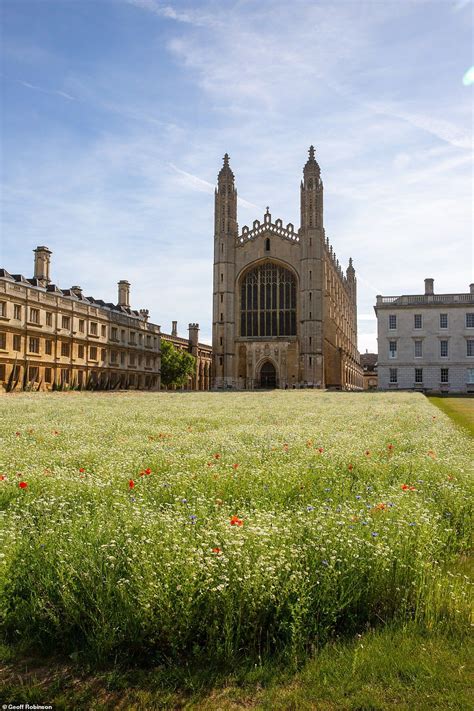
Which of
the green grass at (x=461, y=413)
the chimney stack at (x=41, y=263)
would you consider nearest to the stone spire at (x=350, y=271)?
the chimney stack at (x=41, y=263)

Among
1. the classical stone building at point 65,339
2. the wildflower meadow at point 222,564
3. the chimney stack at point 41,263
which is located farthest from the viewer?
the chimney stack at point 41,263

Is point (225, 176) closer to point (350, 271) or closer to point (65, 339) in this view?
point (65, 339)

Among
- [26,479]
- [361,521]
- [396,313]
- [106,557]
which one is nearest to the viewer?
[106,557]

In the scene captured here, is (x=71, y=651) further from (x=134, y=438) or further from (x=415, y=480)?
(x=134, y=438)

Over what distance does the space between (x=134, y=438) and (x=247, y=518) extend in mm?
7405

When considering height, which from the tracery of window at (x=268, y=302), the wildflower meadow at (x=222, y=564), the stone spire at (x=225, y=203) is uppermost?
the stone spire at (x=225, y=203)

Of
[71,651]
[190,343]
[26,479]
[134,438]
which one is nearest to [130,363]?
[190,343]

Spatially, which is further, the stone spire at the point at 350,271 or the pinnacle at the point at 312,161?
the stone spire at the point at 350,271

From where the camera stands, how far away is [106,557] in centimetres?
468

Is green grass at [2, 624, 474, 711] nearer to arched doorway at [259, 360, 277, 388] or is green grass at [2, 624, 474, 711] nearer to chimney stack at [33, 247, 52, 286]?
chimney stack at [33, 247, 52, 286]

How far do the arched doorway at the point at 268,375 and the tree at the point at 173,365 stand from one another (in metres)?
11.7

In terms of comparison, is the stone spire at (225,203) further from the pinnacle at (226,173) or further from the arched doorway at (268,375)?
the arched doorway at (268,375)

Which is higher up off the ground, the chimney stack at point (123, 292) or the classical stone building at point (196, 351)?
the chimney stack at point (123, 292)

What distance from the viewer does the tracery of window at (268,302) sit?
79.6 metres
